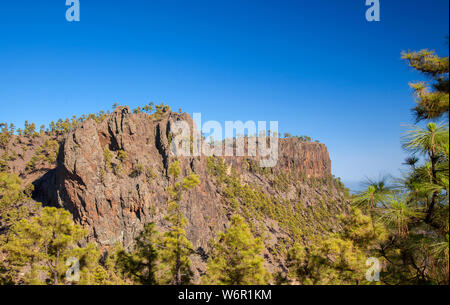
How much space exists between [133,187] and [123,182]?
2.40m

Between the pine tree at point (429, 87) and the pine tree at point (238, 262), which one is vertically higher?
the pine tree at point (429, 87)

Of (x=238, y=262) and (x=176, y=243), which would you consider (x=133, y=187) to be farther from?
(x=238, y=262)

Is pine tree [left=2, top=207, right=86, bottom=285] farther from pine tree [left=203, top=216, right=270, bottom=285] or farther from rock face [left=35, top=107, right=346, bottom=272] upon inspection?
rock face [left=35, top=107, right=346, bottom=272]

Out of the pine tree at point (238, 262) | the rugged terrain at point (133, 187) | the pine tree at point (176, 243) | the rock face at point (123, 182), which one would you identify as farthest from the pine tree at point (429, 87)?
the rock face at point (123, 182)

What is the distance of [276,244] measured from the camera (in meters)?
78.7

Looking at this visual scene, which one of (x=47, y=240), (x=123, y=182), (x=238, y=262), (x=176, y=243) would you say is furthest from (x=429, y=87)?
(x=123, y=182)

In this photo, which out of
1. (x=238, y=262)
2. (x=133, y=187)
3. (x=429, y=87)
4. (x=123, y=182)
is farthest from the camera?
(x=133, y=187)

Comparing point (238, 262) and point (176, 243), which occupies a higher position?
point (176, 243)

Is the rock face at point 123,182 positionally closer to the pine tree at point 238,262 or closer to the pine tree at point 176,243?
the pine tree at point 176,243

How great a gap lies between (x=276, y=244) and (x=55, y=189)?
6591 cm

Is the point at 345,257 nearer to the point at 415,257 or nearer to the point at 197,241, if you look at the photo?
the point at 415,257

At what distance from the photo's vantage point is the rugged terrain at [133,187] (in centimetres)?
4491

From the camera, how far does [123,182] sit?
166 feet

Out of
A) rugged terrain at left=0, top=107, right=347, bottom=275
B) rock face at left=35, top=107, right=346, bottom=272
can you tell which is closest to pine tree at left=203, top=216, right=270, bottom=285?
rugged terrain at left=0, top=107, right=347, bottom=275
